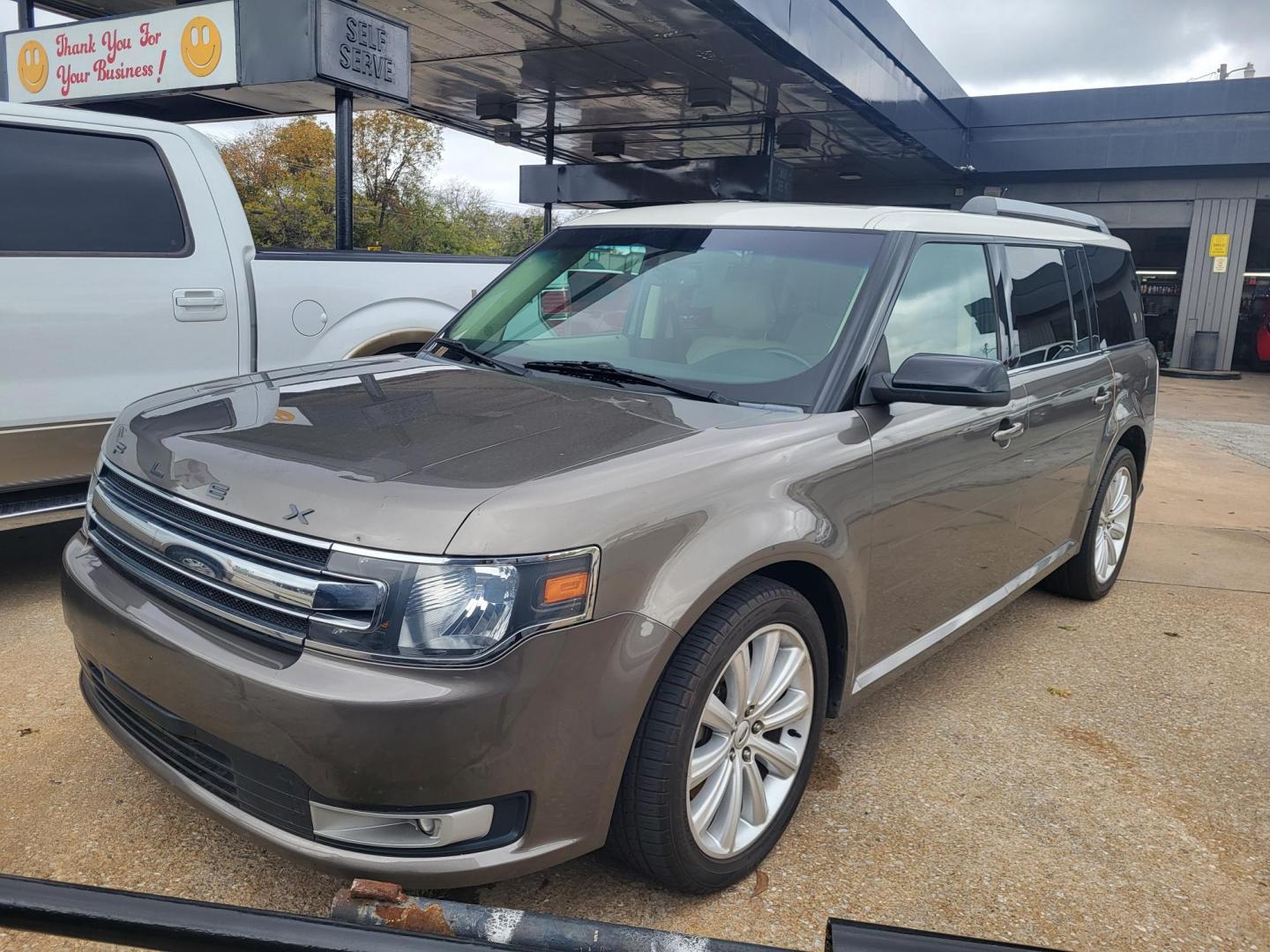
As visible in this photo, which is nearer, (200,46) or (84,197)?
(84,197)

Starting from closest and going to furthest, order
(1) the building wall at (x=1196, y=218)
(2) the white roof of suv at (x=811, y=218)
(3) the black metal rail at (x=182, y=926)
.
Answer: (3) the black metal rail at (x=182, y=926), (2) the white roof of suv at (x=811, y=218), (1) the building wall at (x=1196, y=218)

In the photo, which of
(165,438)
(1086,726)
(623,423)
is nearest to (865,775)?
(1086,726)

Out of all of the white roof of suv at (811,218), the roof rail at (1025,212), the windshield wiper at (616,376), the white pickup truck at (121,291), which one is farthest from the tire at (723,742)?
the white pickup truck at (121,291)

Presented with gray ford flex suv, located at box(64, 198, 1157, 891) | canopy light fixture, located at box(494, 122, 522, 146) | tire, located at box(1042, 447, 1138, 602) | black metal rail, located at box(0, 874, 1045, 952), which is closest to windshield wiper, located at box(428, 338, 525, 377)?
gray ford flex suv, located at box(64, 198, 1157, 891)

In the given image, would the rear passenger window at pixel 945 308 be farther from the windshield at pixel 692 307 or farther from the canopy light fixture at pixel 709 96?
the canopy light fixture at pixel 709 96

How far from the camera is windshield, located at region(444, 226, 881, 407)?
3090 millimetres

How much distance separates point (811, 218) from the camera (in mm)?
3510

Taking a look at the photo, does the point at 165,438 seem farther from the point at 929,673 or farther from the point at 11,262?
the point at 929,673

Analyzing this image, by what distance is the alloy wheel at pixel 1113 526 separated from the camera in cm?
501

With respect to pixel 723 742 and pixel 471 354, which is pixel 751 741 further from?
pixel 471 354

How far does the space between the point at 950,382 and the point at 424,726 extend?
5.73ft

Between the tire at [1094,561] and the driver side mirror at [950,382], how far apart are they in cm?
220

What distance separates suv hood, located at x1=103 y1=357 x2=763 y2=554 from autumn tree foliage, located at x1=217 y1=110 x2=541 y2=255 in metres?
25.0

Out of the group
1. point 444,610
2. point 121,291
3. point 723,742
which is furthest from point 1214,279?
point 444,610
